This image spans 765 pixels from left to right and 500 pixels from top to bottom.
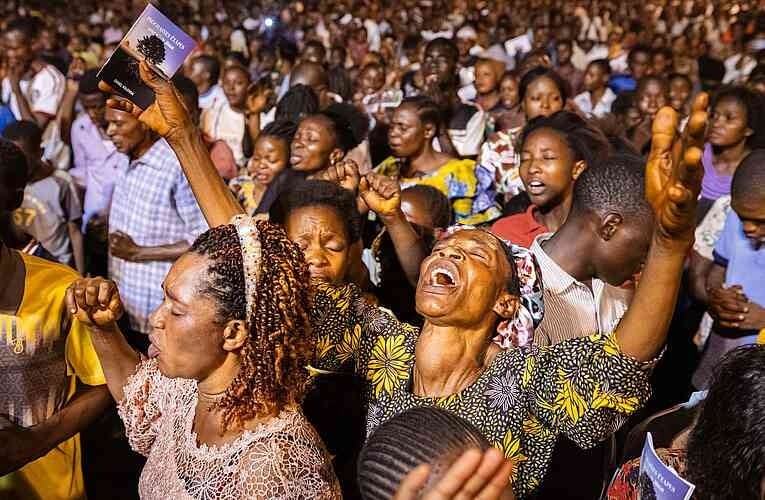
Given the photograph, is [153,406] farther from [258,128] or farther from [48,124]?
[48,124]

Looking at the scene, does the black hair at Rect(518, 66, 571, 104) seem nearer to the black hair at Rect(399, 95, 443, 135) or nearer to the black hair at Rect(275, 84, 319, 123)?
the black hair at Rect(399, 95, 443, 135)

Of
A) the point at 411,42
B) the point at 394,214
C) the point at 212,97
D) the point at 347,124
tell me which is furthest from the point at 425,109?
the point at 411,42

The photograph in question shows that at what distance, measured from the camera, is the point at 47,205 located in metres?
4.42

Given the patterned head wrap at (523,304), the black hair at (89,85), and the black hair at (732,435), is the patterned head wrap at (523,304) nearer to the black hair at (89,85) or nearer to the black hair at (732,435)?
the black hair at (732,435)

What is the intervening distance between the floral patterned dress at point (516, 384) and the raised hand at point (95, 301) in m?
0.56

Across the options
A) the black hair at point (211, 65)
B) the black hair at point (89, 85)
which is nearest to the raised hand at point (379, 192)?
the black hair at point (89, 85)

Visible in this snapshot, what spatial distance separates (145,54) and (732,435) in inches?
75.7

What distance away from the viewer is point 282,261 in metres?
1.80

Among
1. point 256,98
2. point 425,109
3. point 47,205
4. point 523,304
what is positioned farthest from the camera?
point 256,98

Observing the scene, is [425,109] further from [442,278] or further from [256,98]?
[442,278]

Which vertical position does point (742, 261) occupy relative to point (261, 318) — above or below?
below

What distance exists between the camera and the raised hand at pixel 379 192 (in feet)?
8.51

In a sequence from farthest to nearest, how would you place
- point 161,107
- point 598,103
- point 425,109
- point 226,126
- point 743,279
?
point 598,103 → point 226,126 → point 425,109 → point 743,279 → point 161,107

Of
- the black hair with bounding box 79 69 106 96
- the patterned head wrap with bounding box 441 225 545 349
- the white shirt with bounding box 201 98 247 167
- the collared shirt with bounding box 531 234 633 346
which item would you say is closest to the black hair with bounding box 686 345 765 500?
the patterned head wrap with bounding box 441 225 545 349
